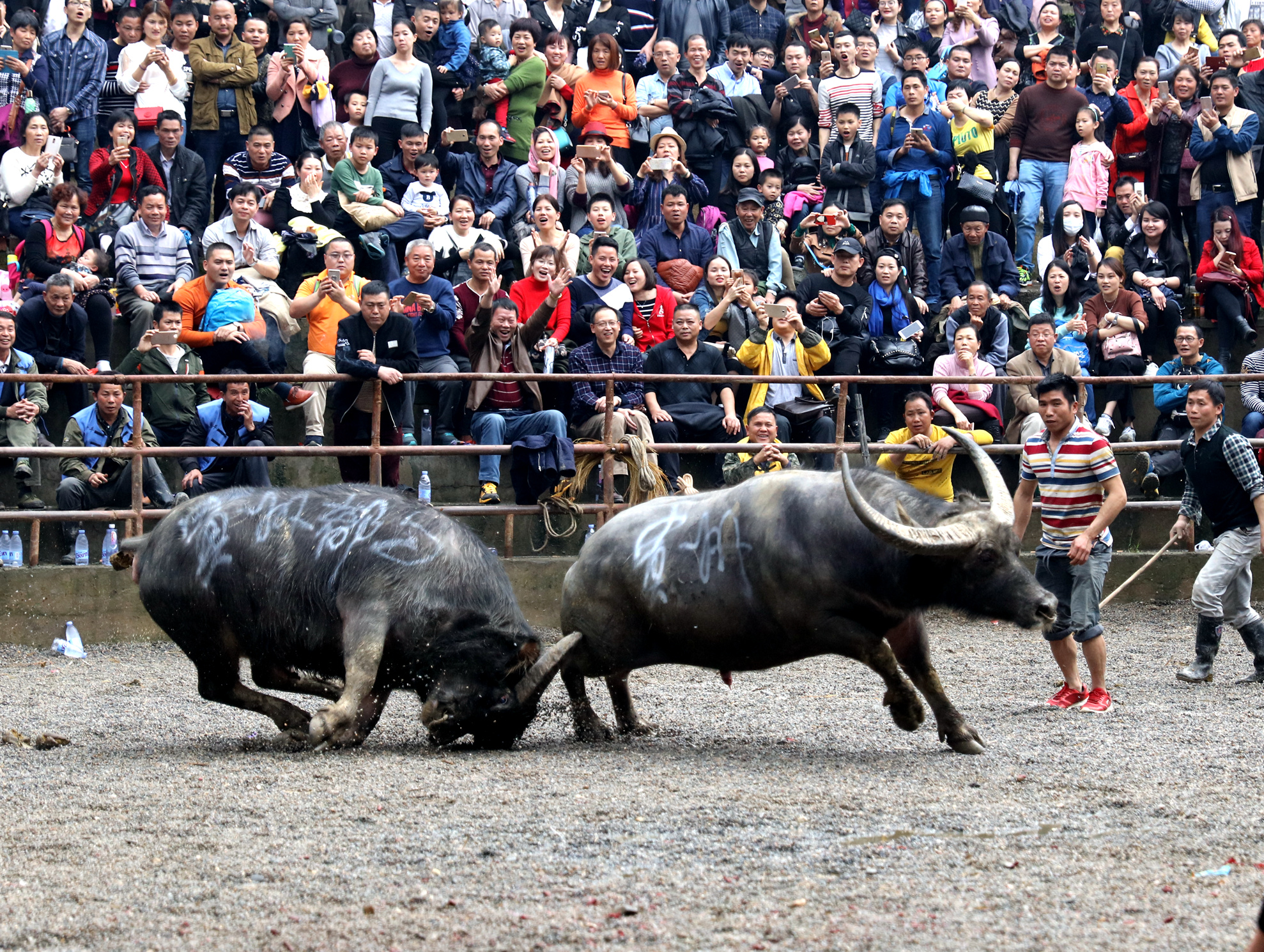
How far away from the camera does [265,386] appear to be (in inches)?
454

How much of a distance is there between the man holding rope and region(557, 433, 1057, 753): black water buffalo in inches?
83.5

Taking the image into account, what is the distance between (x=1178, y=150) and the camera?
14.3 meters

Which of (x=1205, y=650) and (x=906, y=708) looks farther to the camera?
(x=1205, y=650)

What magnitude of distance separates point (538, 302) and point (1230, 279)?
19.6 feet

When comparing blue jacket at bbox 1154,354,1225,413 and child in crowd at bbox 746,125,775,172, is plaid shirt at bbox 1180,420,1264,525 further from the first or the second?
child in crowd at bbox 746,125,775,172

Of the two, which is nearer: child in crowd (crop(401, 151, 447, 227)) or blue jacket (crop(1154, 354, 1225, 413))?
blue jacket (crop(1154, 354, 1225, 413))

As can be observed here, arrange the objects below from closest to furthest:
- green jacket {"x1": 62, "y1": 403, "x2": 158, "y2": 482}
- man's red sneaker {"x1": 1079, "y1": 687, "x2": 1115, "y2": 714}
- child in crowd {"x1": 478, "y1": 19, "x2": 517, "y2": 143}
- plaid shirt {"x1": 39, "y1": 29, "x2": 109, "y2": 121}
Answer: man's red sneaker {"x1": 1079, "y1": 687, "x2": 1115, "y2": 714} < green jacket {"x1": 62, "y1": 403, "x2": 158, "y2": 482} < plaid shirt {"x1": 39, "y1": 29, "x2": 109, "y2": 121} < child in crowd {"x1": 478, "y1": 19, "x2": 517, "y2": 143}

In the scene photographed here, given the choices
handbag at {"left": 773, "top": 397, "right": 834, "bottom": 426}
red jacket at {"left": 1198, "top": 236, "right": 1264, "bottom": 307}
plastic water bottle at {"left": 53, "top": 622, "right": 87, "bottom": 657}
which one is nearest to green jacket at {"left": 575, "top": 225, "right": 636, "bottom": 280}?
handbag at {"left": 773, "top": 397, "right": 834, "bottom": 426}

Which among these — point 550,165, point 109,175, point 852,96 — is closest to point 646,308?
point 550,165

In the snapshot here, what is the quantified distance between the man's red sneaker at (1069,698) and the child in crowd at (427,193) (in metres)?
6.60

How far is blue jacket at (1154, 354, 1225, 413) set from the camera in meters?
11.9

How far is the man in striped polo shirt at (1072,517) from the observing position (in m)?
7.91

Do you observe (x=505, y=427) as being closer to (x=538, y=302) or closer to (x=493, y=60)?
(x=538, y=302)

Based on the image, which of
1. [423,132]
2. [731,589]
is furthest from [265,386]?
[731,589]
